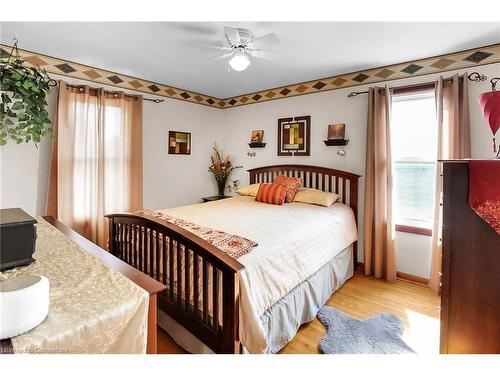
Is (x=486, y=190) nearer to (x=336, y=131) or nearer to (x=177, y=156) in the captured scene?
(x=336, y=131)

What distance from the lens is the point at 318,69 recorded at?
10.4 feet

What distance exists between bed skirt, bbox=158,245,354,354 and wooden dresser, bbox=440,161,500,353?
887mm

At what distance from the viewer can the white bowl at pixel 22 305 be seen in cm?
60

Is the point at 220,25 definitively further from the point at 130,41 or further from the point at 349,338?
the point at 349,338

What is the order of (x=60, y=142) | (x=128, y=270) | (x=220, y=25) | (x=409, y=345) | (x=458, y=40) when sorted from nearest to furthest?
1. (x=128, y=270)
2. (x=409, y=345)
3. (x=220, y=25)
4. (x=458, y=40)
5. (x=60, y=142)

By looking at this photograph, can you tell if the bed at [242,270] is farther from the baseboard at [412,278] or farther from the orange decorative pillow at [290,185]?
the baseboard at [412,278]

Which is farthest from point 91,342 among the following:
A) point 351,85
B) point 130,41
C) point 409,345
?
point 351,85

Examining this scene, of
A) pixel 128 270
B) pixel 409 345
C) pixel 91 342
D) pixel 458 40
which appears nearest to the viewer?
pixel 91 342

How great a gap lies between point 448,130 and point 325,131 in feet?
4.54

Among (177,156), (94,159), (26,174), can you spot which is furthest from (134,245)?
(177,156)

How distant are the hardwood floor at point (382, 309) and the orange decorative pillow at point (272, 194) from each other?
4.02 ft

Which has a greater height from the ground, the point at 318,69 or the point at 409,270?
the point at 318,69

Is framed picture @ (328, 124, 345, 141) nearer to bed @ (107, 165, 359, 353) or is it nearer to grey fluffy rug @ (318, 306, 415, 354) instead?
bed @ (107, 165, 359, 353)
